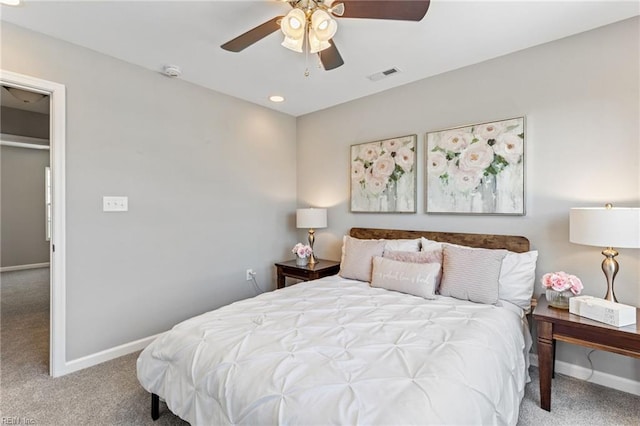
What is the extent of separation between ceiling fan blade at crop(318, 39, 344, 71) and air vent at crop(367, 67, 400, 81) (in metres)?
0.95

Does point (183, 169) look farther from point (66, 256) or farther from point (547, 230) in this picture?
point (547, 230)

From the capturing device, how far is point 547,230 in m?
2.40

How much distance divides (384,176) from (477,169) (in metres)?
0.95

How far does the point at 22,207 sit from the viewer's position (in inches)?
230

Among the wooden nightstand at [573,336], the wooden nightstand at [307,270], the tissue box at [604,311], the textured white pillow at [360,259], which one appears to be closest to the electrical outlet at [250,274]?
the wooden nightstand at [307,270]

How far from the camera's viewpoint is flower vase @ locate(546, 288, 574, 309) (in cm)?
205

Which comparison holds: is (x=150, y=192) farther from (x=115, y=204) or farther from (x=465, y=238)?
(x=465, y=238)

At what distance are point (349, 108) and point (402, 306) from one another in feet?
8.16

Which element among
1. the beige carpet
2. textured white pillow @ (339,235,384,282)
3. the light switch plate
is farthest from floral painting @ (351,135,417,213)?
the light switch plate

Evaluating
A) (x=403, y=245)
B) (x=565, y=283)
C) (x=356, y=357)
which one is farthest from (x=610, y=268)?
(x=356, y=357)

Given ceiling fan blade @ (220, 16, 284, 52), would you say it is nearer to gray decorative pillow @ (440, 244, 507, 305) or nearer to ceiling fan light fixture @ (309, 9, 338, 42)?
ceiling fan light fixture @ (309, 9, 338, 42)

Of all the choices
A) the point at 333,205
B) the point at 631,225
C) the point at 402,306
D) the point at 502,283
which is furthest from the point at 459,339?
the point at 333,205

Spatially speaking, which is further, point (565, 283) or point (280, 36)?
point (280, 36)

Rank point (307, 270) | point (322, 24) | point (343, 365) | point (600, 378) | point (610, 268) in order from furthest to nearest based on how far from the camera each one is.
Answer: point (307, 270), point (600, 378), point (610, 268), point (322, 24), point (343, 365)
